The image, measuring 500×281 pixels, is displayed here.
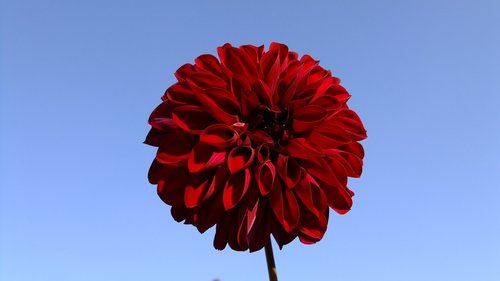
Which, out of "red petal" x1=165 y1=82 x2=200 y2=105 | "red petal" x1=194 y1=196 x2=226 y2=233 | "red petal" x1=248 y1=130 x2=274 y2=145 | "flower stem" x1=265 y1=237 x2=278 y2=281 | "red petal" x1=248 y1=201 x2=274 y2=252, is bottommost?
"flower stem" x1=265 y1=237 x2=278 y2=281

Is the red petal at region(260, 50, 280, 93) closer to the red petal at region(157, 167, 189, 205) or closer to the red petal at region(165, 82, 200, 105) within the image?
the red petal at region(165, 82, 200, 105)

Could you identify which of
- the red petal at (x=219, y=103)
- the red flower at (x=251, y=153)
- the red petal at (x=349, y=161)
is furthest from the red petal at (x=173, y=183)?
the red petal at (x=349, y=161)

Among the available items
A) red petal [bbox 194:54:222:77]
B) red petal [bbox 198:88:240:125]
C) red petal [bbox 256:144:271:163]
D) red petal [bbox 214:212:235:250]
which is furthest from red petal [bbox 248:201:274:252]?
red petal [bbox 194:54:222:77]

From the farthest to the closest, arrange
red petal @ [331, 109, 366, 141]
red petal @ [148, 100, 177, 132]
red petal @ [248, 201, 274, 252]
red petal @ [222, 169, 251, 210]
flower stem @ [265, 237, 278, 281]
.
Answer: red petal @ [331, 109, 366, 141], red petal @ [148, 100, 177, 132], red petal @ [248, 201, 274, 252], red petal @ [222, 169, 251, 210], flower stem @ [265, 237, 278, 281]

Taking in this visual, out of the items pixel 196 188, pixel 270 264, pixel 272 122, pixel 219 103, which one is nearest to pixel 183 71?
pixel 219 103

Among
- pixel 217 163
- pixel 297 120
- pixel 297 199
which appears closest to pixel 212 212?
pixel 217 163

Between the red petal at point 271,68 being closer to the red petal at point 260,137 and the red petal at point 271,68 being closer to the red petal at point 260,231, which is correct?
the red petal at point 260,137

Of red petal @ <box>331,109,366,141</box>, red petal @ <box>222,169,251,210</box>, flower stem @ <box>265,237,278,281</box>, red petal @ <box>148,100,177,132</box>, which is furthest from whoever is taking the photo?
red petal @ <box>331,109,366,141</box>
